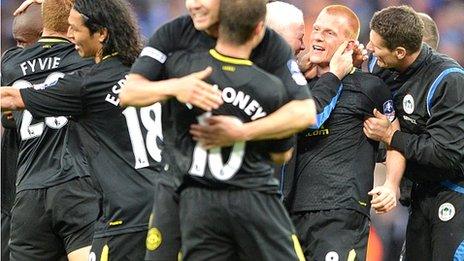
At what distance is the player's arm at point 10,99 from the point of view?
642 centimetres

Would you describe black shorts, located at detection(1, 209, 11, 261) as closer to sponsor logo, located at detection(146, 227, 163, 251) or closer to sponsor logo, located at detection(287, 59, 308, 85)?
sponsor logo, located at detection(146, 227, 163, 251)

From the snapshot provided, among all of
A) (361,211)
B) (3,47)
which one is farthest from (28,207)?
(3,47)

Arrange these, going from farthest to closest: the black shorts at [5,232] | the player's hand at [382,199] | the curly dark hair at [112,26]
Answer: the black shorts at [5,232] → the player's hand at [382,199] → the curly dark hair at [112,26]

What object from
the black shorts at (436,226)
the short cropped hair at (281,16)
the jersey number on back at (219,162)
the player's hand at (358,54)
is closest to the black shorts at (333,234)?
the black shorts at (436,226)

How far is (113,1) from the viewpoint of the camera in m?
6.43

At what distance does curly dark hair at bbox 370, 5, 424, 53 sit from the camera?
6820 millimetres

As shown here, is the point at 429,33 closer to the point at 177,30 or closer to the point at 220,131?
the point at 177,30

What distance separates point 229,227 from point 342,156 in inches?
71.5

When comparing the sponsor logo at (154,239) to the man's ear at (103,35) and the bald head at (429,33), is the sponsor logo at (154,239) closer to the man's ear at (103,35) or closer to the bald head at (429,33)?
the man's ear at (103,35)

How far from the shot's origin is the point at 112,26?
634 centimetres

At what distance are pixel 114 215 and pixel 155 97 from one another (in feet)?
4.19

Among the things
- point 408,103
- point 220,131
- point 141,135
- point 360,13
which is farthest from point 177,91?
point 360,13

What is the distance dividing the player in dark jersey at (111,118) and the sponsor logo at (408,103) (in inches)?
70.5

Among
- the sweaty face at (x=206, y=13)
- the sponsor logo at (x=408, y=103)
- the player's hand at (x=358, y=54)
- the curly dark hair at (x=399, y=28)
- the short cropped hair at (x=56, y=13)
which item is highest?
the sweaty face at (x=206, y=13)
